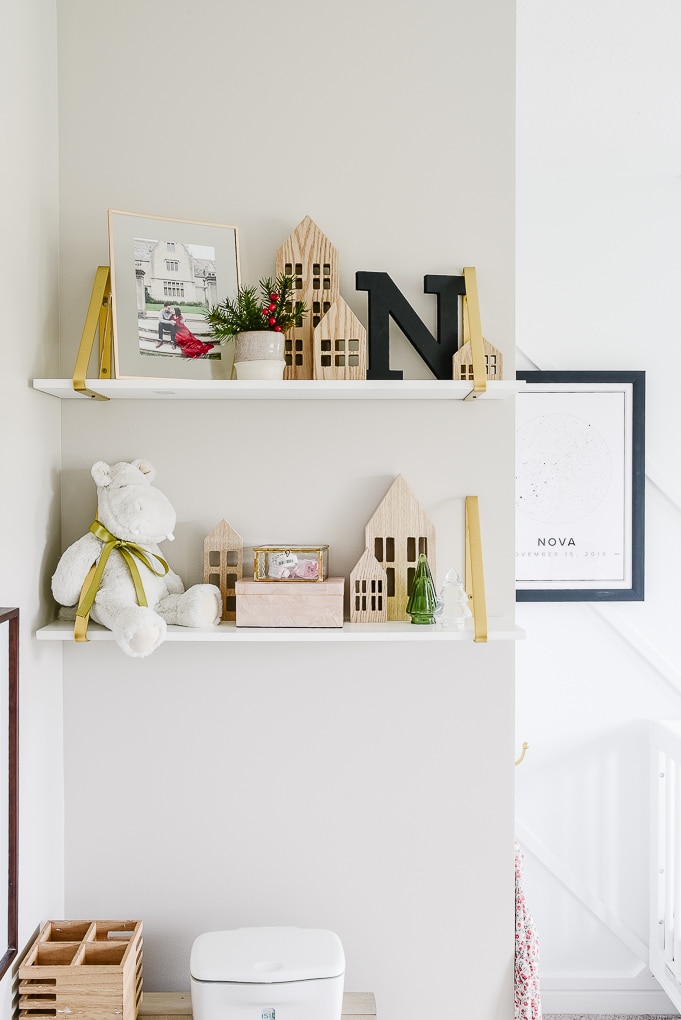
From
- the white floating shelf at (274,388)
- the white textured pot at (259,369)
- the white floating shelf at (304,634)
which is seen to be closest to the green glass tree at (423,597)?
the white floating shelf at (304,634)

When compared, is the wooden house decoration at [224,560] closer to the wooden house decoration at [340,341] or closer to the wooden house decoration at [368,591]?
the wooden house decoration at [368,591]

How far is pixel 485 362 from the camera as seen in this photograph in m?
1.47

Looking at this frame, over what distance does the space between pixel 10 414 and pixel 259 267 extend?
53 cm

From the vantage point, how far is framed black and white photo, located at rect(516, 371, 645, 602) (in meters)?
2.62

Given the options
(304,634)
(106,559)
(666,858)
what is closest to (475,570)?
(304,634)

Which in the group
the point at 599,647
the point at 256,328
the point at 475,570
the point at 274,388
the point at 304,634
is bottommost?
the point at 599,647

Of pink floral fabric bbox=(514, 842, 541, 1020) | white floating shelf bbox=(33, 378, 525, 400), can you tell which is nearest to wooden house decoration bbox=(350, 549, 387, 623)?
white floating shelf bbox=(33, 378, 525, 400)

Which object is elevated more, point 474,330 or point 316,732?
point 474,330

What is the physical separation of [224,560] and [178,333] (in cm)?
41

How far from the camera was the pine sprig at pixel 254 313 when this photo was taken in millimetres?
1381

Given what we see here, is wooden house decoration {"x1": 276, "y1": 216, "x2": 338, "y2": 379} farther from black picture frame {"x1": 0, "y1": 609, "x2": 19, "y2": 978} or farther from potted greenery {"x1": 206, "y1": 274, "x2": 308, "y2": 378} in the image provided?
black picture frame {"x1": 0, "y1": 609, "x2": 19, "y2": 978}

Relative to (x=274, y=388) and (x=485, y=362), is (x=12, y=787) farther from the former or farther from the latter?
(x=485, y=362)

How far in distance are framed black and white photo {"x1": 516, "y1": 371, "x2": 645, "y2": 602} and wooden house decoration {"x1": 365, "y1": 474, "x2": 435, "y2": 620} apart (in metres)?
1.20

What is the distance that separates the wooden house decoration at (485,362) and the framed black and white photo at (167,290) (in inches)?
16.3
